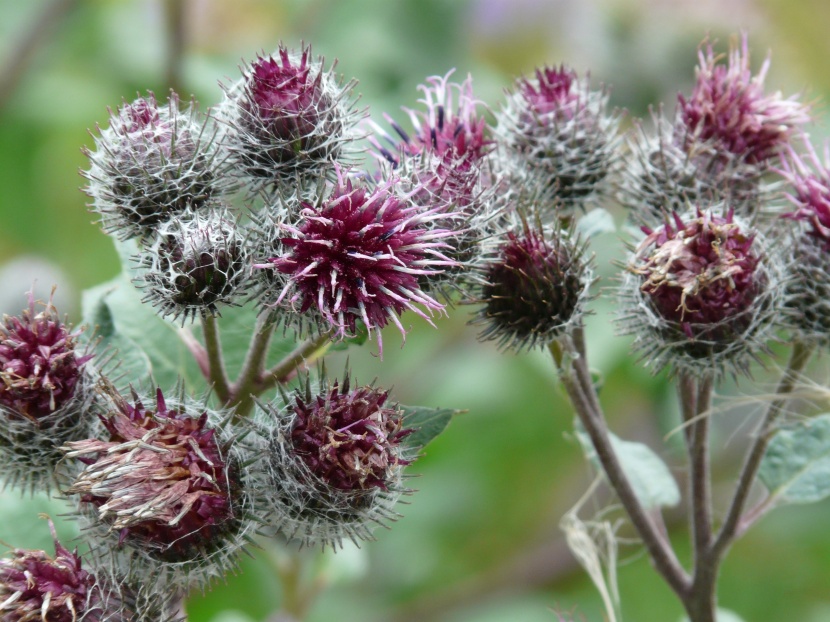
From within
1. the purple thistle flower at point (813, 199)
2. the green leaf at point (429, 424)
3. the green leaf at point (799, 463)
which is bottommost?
the green leaf at point (799, 463)

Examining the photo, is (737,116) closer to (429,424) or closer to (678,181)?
(678,181)

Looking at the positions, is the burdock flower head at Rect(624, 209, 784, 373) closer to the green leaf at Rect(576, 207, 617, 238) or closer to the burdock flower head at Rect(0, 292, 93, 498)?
the green leaf at Rect(576, 207, 617, 238)

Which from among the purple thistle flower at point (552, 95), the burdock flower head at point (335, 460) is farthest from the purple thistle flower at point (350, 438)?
the purple thistle flower at point (552, 95)

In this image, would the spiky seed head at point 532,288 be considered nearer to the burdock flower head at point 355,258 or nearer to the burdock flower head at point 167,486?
the burdock flower head at point 355,258

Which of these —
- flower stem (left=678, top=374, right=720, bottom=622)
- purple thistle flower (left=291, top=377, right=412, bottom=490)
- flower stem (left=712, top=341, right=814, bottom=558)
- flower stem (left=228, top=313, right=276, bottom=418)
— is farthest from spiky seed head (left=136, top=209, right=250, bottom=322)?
flower stem (left=712, top=341, right=814, bottom=558)

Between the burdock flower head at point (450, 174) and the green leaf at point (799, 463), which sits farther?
the green leaf at point (799, 463)

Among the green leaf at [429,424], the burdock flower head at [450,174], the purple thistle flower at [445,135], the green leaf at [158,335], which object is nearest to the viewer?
the burdock flower head at [450,174]

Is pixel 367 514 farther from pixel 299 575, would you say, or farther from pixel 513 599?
pixel 513 599
